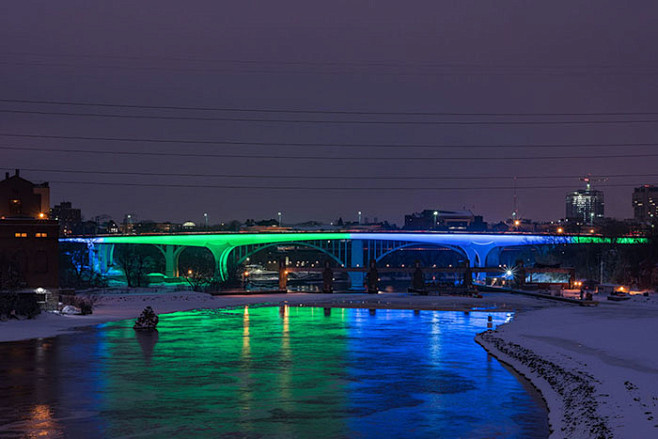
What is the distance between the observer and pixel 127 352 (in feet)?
146

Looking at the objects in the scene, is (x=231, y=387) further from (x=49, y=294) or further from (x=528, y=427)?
(x=49, y=294)

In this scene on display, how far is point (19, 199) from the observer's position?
258 ft

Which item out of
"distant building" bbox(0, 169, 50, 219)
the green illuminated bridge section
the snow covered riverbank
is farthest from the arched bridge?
the snow covered riverbank

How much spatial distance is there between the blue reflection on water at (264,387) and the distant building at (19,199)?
27847mm

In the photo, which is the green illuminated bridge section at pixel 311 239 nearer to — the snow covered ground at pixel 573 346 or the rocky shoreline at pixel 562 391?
the snow covered ground at pixel 573 346

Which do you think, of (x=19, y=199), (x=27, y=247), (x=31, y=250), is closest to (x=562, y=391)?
(x=31, y=250)

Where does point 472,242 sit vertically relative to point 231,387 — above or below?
above

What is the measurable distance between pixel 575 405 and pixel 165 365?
66.3 feet

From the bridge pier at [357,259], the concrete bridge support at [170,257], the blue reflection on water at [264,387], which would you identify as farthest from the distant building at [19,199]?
the bridge pier at [357,259]

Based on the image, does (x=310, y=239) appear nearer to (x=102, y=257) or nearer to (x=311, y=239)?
(x=311, y=239)

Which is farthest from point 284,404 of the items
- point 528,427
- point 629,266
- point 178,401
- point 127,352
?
point 629,266

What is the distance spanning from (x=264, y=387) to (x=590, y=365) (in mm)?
15066

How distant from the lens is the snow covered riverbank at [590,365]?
2539cm

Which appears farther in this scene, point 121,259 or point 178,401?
point 121,259
